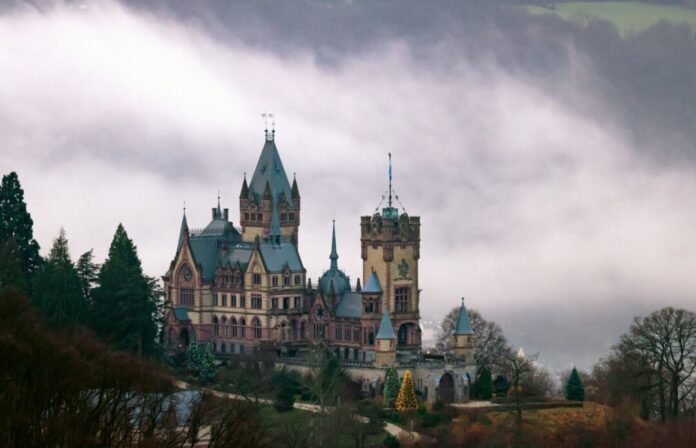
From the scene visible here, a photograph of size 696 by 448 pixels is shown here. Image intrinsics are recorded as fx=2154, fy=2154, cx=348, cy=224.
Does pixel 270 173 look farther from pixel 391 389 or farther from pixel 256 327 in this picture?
pixel 391 389

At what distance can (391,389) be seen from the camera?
123188 millimetres

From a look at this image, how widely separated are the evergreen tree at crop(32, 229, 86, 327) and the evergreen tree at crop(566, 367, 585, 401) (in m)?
28.7

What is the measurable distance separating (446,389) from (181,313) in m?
21.6

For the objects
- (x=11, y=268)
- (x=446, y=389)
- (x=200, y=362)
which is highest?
(x=11, y=268)

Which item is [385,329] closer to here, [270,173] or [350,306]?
[350,306]

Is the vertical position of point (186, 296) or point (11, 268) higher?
point (186, 296)

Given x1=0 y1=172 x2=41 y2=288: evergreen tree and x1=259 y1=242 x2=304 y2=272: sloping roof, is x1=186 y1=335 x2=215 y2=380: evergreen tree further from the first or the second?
x1=0 y1=172 x2=41 y2=288: evergreen tree

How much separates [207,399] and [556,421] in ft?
106

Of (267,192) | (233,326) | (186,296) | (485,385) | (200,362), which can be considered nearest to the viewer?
(485,385)

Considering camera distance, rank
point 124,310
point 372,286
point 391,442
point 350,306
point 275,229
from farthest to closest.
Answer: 1. point 275,229
2. point 350,306
3. point 372,286
4. point 124,310
5. point 391,442

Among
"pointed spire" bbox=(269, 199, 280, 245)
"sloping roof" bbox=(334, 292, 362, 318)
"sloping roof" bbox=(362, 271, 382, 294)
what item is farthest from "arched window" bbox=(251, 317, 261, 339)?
"sloping roof" bbox=(362, 271, 382, 294)

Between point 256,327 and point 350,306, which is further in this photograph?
point 256,327

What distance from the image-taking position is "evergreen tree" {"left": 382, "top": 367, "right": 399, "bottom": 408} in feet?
403

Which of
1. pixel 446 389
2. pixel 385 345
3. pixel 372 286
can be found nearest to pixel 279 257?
pixel 372 286
